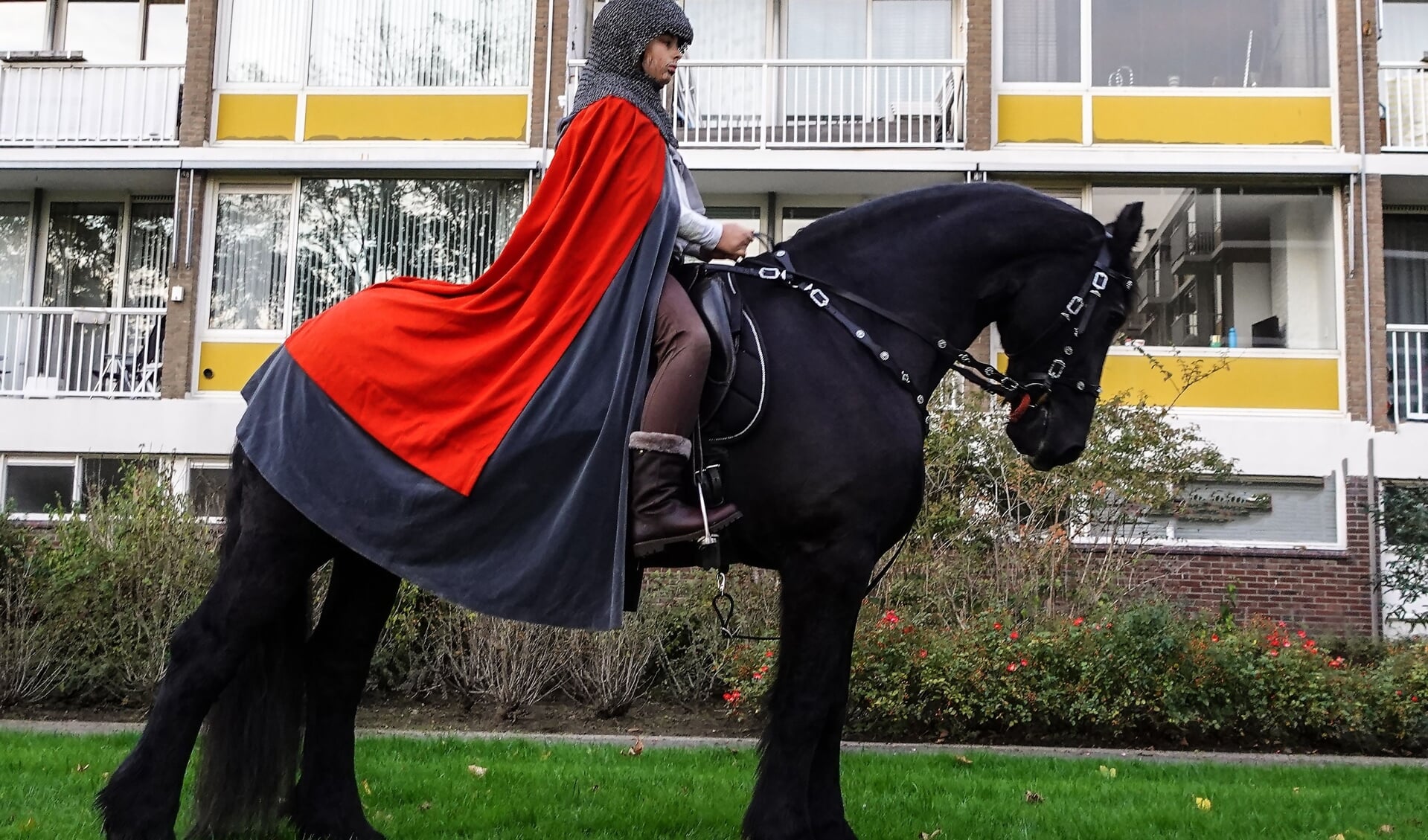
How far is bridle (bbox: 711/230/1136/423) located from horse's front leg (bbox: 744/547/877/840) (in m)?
0.76

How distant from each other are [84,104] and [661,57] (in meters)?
17.7

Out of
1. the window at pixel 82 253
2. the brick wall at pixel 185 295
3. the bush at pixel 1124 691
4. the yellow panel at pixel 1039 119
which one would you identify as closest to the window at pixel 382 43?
the brick wall at pixel 185 295

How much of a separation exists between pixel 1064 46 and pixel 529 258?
52.3 feet

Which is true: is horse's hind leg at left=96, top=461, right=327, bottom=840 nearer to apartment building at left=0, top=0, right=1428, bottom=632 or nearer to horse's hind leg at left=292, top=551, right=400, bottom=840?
horse's hind leg at left=292, top=551, right=400, bottom=840

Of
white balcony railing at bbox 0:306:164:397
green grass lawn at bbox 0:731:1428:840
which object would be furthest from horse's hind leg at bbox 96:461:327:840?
white balcony railing at bbox 0:306:164:397

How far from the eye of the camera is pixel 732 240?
4496 millimetres

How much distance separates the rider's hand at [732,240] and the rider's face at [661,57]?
25.0 inches

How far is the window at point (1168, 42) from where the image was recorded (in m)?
17.7

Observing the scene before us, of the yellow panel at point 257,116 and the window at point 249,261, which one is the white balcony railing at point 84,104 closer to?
the yellow panel at point 257,116

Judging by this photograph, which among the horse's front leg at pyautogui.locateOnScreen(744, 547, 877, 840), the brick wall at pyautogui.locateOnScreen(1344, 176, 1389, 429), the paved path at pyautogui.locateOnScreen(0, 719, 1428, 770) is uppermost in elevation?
the brick wall at pyautogui.locateOnScreen(1344, 176, 1389, 429)

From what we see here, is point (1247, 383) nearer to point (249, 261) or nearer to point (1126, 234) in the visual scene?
point (1126, 234)

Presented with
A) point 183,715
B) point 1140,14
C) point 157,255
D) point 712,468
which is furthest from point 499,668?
point 1140,14

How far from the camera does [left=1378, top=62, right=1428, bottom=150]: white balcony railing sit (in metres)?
17.4

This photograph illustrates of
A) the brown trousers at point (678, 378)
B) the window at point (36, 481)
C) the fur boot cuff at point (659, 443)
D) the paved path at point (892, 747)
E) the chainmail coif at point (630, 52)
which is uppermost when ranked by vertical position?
the chainmail coif at point (630, 52)
